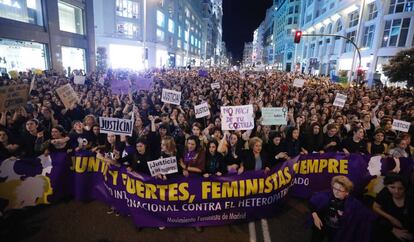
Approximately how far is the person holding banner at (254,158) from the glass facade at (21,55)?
2173cm

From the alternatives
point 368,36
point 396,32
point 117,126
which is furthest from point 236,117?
point 368,36

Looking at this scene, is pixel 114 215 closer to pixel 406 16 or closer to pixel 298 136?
pixel 298 136

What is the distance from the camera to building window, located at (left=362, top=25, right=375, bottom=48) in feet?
119

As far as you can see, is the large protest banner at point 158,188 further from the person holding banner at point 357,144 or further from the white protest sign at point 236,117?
the white protest sign at point 236,117

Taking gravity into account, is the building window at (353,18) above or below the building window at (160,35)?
above

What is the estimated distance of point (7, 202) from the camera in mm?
5141

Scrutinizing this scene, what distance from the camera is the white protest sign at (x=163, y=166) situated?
15.8ft

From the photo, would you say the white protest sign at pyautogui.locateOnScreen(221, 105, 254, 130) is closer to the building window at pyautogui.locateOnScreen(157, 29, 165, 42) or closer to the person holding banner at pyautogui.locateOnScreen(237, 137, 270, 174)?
the person holding banner at pyautogui.locateOnScreen(237, 137, 270, 174)

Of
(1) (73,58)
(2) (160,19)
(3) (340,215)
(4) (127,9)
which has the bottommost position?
(3) (340,215)

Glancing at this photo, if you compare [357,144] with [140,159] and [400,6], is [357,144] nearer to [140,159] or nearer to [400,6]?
[140,159]

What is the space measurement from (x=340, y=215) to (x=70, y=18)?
32434 mm

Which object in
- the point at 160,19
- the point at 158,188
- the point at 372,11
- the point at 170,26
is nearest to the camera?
the point at 158,188

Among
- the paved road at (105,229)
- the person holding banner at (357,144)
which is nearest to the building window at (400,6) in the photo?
the person holding banner at (357,144)

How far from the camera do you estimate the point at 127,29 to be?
48625 mm
